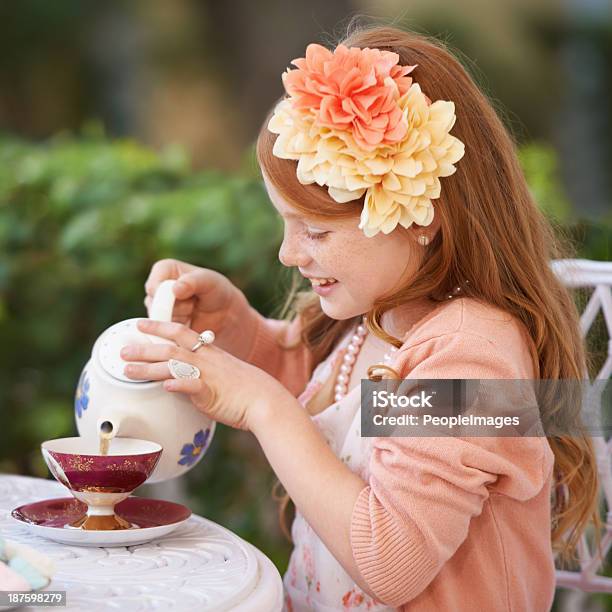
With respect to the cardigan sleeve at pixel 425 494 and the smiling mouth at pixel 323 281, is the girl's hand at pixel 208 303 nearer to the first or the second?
the smiling mouth at pixel 323 281

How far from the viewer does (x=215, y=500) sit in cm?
245

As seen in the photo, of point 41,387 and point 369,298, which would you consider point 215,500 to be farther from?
point 369,298

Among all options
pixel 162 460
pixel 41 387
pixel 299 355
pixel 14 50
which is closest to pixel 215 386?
pixel 162 460

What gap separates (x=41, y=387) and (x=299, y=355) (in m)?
0.93

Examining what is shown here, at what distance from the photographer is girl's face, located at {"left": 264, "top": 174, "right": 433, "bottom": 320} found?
135cm

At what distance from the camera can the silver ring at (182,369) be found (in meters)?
1.30

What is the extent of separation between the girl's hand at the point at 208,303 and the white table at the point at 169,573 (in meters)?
0.41

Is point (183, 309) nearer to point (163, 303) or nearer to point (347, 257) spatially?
point (163, 303)

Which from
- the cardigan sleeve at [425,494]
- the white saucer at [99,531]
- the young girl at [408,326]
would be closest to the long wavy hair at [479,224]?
the young girl at [408,326]

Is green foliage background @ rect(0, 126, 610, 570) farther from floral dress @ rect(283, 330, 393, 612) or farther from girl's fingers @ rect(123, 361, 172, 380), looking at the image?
girl's fingers @ rect(123, 361, 172, 380)

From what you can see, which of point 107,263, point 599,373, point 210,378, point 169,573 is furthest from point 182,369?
point 107,263

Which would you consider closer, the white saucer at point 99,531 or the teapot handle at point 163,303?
the white saucer at point 99,531

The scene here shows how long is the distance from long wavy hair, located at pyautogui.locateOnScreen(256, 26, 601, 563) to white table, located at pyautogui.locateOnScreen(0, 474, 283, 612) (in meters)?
0.31

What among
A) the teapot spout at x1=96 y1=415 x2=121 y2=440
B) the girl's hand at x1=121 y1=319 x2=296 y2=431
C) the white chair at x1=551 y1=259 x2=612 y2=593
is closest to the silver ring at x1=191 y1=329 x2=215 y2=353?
the girl's hand at x1=121 y1=319 x2=296 y2=431
